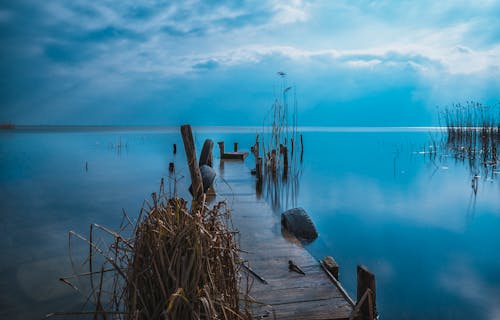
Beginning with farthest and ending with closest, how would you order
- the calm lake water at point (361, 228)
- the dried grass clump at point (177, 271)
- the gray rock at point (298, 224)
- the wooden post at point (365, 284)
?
the gray rock at point (298, 224) → the calm lake water at point (361, 228) → the wooden post at point (365, 284) → the dried grass clump at point (177, 271)

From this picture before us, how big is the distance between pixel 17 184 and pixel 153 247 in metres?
16.3

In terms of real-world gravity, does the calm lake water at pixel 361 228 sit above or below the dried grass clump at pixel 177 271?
below

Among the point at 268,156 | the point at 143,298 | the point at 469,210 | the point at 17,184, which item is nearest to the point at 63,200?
the point at 17,184

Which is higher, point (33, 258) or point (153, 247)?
point (153, 247)

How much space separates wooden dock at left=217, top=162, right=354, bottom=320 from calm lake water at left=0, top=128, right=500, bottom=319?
1245 millimetres

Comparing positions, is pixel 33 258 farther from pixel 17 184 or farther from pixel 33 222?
pixel 17 184

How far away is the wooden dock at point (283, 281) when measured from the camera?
3.45 m

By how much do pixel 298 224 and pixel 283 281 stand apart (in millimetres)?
2779

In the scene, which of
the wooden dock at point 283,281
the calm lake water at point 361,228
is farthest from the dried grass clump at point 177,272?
the calm lake water at point 361,228

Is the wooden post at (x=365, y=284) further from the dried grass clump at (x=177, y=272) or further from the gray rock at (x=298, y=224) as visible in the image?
the gray rock at (x=298, y=224)

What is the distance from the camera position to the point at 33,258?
695 centimetres

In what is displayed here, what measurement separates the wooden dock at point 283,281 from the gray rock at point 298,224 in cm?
22

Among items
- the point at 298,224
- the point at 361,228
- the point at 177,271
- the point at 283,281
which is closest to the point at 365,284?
the point at 283,281

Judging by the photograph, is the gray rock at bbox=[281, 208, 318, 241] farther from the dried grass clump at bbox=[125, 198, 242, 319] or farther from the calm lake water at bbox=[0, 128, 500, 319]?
the dried grass clump at bbox=[125, 198, 242, 319]
